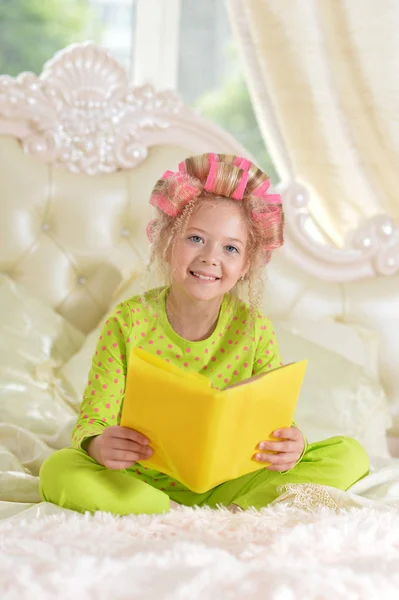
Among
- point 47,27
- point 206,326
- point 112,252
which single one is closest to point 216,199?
point 206,326

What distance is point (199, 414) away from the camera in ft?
3.38

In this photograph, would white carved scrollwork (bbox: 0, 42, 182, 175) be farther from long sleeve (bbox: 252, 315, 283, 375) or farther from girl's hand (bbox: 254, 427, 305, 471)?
girl's hand (bbox: 254, 427, 305, 471)

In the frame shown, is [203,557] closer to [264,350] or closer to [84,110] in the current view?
[264,350]

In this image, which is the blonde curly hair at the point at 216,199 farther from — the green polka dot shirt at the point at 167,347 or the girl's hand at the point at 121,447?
the girl's hand at the point at 121,447

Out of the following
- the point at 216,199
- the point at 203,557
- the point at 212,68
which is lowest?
the point at 203,557

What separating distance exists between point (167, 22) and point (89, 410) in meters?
1.52

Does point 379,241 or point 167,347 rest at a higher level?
point 379,241

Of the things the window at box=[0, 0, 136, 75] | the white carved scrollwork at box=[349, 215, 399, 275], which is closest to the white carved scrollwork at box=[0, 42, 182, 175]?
the window at box=[0, 0, 136, 75]

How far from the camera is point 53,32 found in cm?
236

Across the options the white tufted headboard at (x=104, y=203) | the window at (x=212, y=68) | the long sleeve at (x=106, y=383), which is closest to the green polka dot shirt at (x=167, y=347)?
the long sleeve at (x=106, y=383)

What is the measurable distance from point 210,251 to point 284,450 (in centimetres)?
36

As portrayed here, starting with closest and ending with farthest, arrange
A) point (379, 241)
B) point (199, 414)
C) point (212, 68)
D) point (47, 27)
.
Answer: point (199, 414)
point (379, 241)
point (47, 27)
point (212, 68)

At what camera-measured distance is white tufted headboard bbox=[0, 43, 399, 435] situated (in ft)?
6.81

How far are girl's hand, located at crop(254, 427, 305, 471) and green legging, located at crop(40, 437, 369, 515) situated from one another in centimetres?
7
